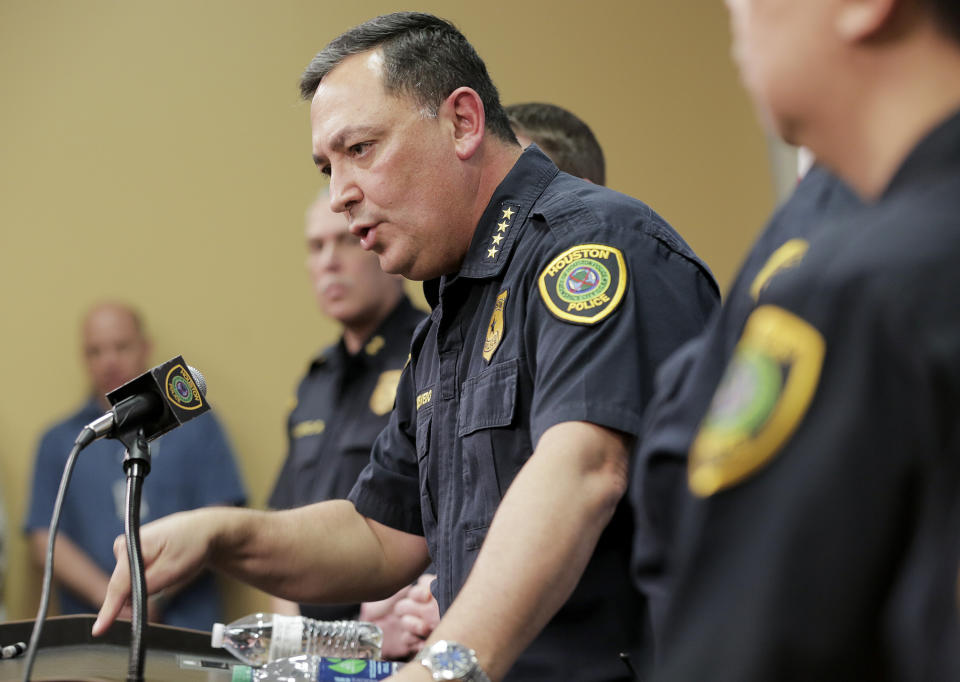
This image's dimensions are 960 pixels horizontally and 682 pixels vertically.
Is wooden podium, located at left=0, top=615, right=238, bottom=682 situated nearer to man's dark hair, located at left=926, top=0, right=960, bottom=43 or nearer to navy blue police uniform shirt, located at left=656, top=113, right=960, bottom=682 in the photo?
navy blue police uniform shirt, located at left=656, top=113, right=960, bottom=682

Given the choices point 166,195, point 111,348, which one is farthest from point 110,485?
point 166,195

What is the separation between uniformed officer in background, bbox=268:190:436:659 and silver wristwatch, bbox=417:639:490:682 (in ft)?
4.55

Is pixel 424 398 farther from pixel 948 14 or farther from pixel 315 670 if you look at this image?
pixel 948 14

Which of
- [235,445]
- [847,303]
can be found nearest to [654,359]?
[847,303]

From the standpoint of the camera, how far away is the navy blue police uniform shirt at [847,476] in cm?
47

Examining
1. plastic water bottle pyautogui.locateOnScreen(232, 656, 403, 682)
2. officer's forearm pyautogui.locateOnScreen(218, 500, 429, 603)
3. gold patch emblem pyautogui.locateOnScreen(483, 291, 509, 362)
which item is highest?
gold patch emblem pyautogui.locateOnScreen(483, 291, 509, 362)

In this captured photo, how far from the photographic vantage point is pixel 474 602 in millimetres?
955

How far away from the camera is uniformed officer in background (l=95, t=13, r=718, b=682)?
101 cm

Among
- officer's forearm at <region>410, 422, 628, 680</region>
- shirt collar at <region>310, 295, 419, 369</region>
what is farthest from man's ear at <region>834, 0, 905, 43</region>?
shirt collar at <region>310, 295, 419, 369</region>

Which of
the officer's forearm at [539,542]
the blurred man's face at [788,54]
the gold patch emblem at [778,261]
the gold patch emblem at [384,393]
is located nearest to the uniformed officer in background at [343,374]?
the gold patch emblem at [384,393]

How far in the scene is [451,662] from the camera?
35.7 inches

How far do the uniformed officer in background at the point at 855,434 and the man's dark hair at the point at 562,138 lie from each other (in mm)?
1432

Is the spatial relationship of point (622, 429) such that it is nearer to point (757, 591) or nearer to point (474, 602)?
point (474, 602)

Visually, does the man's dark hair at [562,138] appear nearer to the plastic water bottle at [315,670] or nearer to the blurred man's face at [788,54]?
the plastic water bottle at [315,670]
